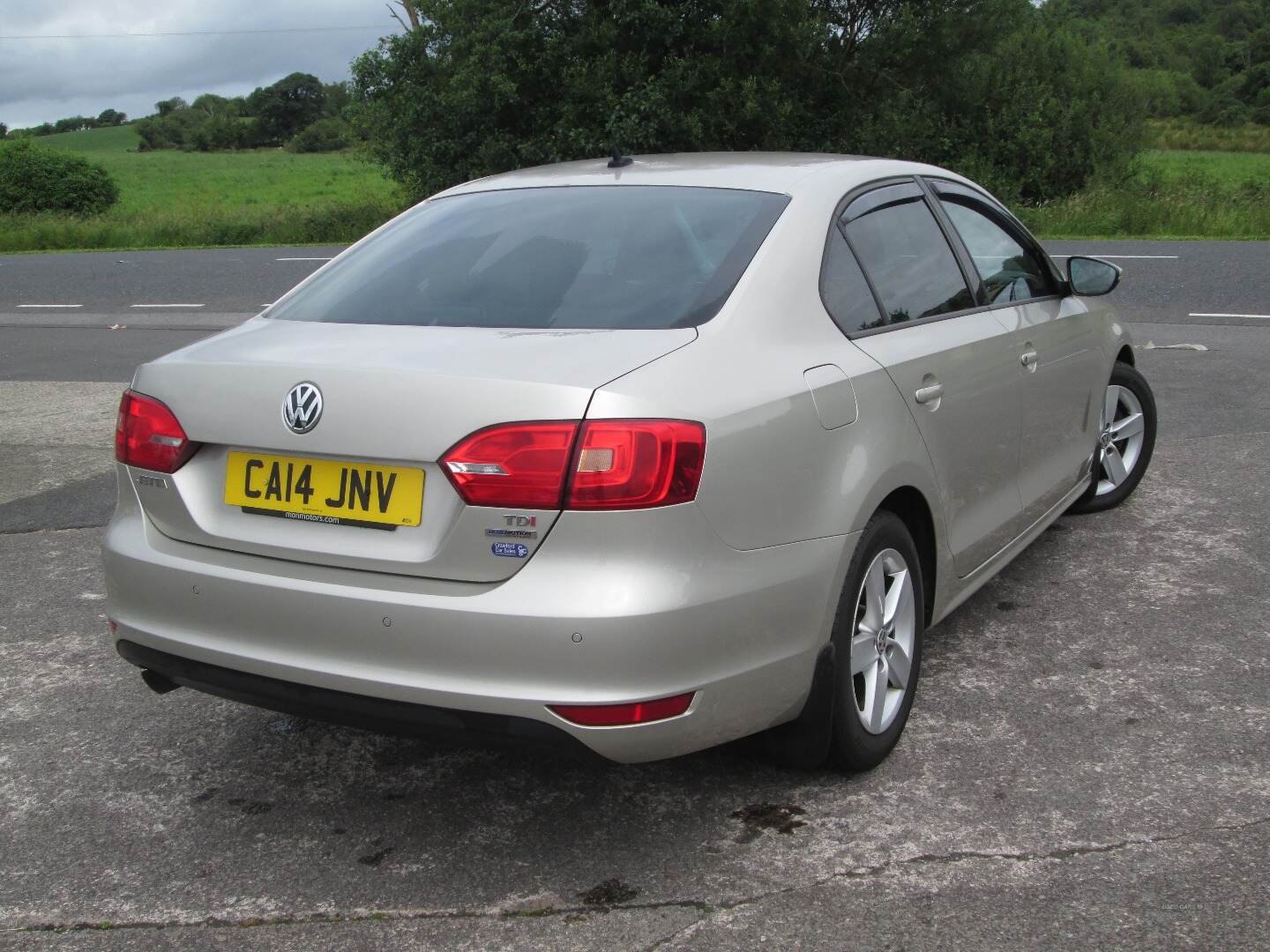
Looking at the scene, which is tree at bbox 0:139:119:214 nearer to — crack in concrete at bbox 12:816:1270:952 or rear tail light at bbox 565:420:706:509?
crack in concrete at bbox 12:816:1270:952

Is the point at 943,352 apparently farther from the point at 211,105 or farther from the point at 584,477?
the point at 211,105

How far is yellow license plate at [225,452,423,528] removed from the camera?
265cm

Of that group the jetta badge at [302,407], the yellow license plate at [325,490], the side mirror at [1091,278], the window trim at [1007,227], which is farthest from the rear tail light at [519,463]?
the side mirror at [1091,278]

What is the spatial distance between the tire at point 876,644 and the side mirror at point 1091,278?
1.87 m

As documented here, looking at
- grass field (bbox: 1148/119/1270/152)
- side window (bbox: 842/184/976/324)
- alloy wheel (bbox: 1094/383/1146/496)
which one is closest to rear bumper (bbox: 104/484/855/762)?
side window (bbox: 842/184/976/324)

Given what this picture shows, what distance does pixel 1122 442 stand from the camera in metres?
5.77

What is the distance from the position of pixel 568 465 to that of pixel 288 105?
331 ft

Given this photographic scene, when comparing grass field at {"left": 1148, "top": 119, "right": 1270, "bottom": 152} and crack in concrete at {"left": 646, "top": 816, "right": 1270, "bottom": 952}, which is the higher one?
grass field at {"left": 1148, "top": 119, "right": 1270, "bottom": 152}

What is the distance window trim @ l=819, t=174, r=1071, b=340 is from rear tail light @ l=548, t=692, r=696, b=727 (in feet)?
3.77

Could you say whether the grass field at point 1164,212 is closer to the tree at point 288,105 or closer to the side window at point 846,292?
the side window at point 846,292

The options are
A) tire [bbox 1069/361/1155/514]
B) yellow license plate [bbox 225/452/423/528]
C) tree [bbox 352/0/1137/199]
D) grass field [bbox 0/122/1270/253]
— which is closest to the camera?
yellow license plate [bbox 225/452/423/528]

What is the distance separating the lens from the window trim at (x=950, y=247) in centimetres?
336

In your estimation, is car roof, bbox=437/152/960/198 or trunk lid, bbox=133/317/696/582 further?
car roof, bbox=437/152/960/198

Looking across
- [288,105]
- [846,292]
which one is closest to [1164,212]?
Answer: [846,292]
